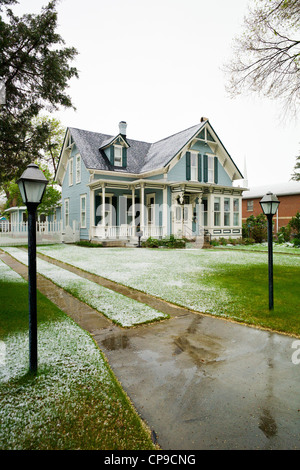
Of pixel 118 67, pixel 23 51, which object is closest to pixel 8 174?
pixel 23 51

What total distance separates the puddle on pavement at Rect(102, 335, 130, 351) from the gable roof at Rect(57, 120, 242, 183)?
15481 mm

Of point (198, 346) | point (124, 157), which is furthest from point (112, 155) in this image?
point (198, 346)

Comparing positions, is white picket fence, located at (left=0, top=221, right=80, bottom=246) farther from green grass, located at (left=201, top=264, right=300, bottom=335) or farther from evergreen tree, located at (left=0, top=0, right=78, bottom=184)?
green grass, located at (left=201, top=264, right=300, bottom=335)

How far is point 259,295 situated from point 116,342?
353 centimetres

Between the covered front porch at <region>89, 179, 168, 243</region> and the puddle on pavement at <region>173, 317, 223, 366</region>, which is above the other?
the covered front porch at <region>89, 179, 168, 243</region>

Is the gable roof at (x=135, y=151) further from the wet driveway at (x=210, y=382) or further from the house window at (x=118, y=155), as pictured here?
the wet driveway at (x=210, y=382)

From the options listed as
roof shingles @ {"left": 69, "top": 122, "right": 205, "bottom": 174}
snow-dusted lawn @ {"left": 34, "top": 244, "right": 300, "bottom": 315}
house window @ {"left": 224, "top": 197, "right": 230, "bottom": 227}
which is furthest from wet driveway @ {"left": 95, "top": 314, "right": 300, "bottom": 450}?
house window @ {"left": 224, "top": 197, "right": 230, "bottom": 227}

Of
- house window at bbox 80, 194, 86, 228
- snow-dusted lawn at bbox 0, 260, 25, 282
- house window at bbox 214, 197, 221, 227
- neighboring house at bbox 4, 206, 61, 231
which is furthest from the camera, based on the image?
neighboring house at bbox 4, 206, 61, 231

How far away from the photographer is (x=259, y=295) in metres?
5.87

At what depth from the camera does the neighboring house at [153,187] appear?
18250 millimetres

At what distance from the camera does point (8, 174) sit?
29.1 ft

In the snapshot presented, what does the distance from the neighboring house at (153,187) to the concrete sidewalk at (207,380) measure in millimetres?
13700

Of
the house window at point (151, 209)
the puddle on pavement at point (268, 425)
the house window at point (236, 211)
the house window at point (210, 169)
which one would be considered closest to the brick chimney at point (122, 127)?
the house window at point (151, 209)

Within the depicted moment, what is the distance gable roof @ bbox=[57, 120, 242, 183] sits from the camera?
19.1 m
